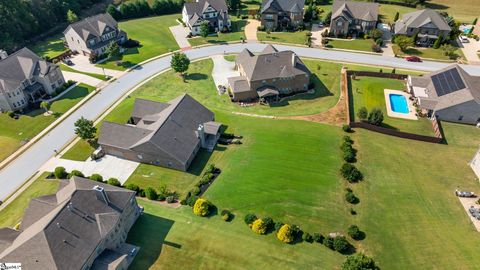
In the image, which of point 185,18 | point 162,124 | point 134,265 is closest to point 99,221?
point 134,265

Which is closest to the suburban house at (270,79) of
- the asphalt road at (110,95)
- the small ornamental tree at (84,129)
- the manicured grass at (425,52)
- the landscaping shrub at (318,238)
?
the asphalt road at (110,95)

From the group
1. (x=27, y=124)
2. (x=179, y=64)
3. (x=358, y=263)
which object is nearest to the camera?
(x=358, y=263)

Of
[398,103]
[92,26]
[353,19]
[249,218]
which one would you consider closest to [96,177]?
[249,218]

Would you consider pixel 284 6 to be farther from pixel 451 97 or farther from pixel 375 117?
pixel 451 97

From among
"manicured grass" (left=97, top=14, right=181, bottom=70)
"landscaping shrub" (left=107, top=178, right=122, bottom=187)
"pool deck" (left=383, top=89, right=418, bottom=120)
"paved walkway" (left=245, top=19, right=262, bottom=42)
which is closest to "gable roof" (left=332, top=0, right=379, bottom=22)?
"paved walkway" (left=245, top=19, right=262, bottom=42)

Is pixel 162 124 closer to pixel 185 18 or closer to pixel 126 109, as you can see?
pixel 126 109

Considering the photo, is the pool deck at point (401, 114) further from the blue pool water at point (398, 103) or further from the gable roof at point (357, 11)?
the gable roof at point (357, 11)

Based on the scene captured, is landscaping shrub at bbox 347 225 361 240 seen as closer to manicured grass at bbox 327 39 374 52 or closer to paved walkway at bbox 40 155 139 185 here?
paved walkway at bbox 40 155 139 185

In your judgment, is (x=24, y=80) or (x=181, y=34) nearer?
(x=24, y=80)
